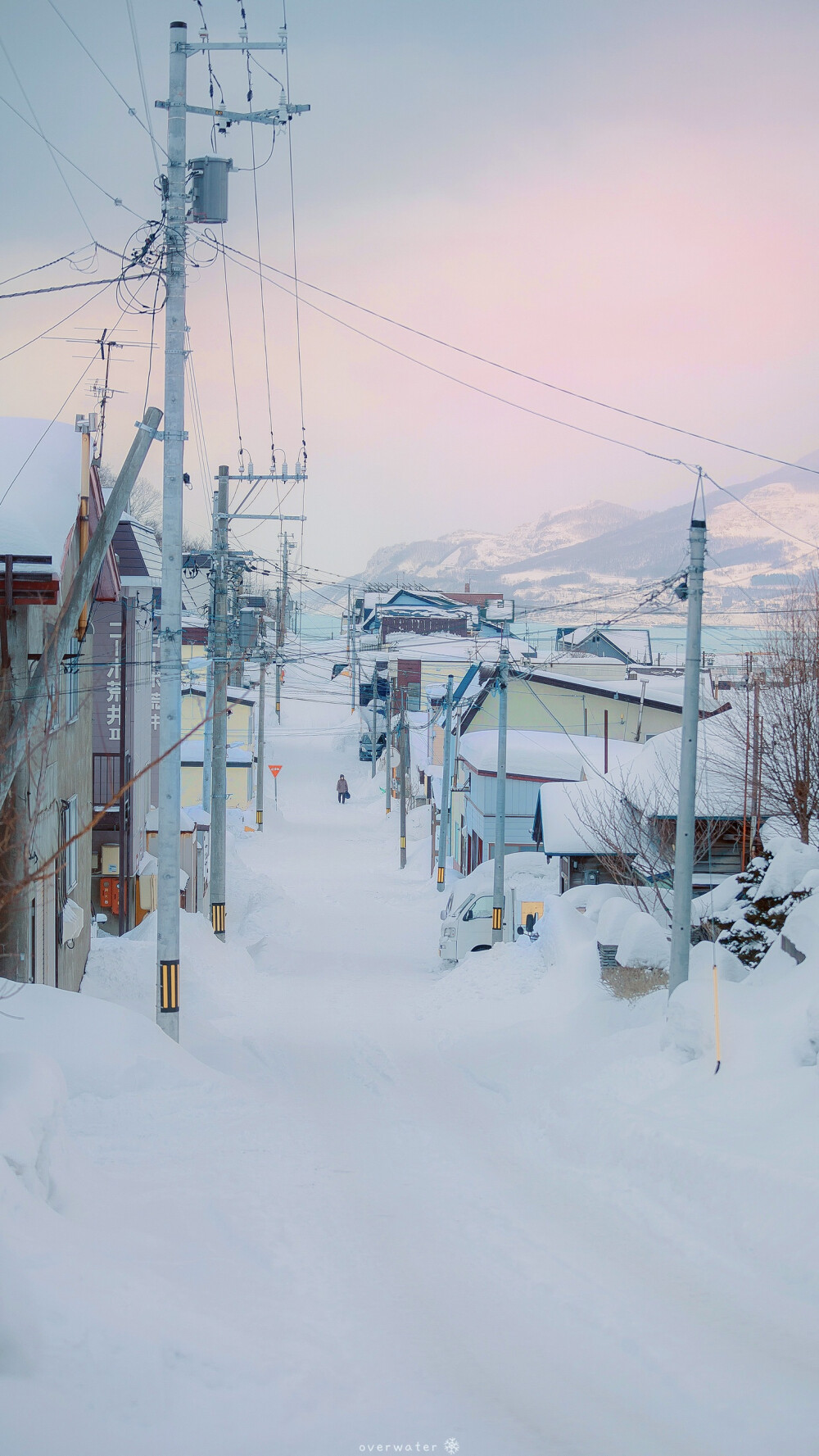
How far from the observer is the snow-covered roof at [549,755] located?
28792mm

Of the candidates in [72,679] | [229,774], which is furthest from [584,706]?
[72,679]

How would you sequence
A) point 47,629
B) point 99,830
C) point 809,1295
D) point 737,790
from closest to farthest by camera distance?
point 809,1295
point 47,629
point 737,790
point 99,830

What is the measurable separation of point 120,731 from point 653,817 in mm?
10939

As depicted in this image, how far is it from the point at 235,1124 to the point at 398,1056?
16.9ft

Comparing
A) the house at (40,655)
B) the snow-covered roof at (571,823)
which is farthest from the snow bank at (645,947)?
the house at (40,655)

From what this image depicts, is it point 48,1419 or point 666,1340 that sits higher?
point 48,1419

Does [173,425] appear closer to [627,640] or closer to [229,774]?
[229,774]

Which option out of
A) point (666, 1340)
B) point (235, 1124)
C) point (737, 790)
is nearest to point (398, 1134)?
point (235, 1124)

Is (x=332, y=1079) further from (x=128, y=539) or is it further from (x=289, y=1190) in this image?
(x=128, y=539)

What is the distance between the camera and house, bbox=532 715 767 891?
19.1 metres

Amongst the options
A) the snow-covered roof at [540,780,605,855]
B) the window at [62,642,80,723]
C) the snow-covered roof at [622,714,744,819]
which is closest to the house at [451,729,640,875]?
the snow-covered roof at [540,780,605,855]

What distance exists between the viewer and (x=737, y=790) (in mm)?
19047

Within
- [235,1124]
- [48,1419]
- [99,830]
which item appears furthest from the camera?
[99,830]

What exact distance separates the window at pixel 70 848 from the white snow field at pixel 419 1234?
9.83ft
